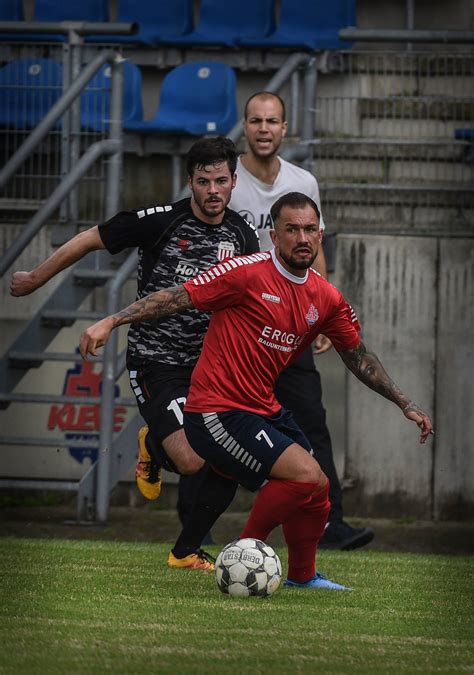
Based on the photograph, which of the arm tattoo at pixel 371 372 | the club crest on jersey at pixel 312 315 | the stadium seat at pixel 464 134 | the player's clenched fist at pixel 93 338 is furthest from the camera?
the stadium seat at pixel 464 134

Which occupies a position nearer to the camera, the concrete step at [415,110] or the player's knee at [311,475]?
the player's knee at [311,475]

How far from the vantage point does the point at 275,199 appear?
8984 millimetres

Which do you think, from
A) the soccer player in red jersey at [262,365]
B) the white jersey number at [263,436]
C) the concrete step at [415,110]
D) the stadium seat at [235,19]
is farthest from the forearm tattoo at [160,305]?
the stadium seat at [235,19]

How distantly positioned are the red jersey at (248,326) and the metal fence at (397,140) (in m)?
5.06

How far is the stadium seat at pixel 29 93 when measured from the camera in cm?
1177

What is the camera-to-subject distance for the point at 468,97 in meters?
12.1

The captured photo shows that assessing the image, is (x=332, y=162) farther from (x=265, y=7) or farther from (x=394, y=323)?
(x=265, y=7)

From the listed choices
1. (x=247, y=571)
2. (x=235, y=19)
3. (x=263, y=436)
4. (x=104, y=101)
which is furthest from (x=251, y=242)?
(x=235, y=19)

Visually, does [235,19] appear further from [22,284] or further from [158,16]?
[22,284]

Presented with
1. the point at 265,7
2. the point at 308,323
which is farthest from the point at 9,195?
the point at 308,323

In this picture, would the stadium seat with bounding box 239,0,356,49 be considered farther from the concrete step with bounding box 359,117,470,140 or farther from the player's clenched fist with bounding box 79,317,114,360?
the player's clenched fist with bounding box 79,317,114,360

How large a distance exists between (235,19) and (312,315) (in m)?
7.76

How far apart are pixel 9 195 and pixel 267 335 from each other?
5666mm

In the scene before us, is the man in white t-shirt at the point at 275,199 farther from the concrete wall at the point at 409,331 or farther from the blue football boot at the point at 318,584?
the concrete wall at the point at 409,331
